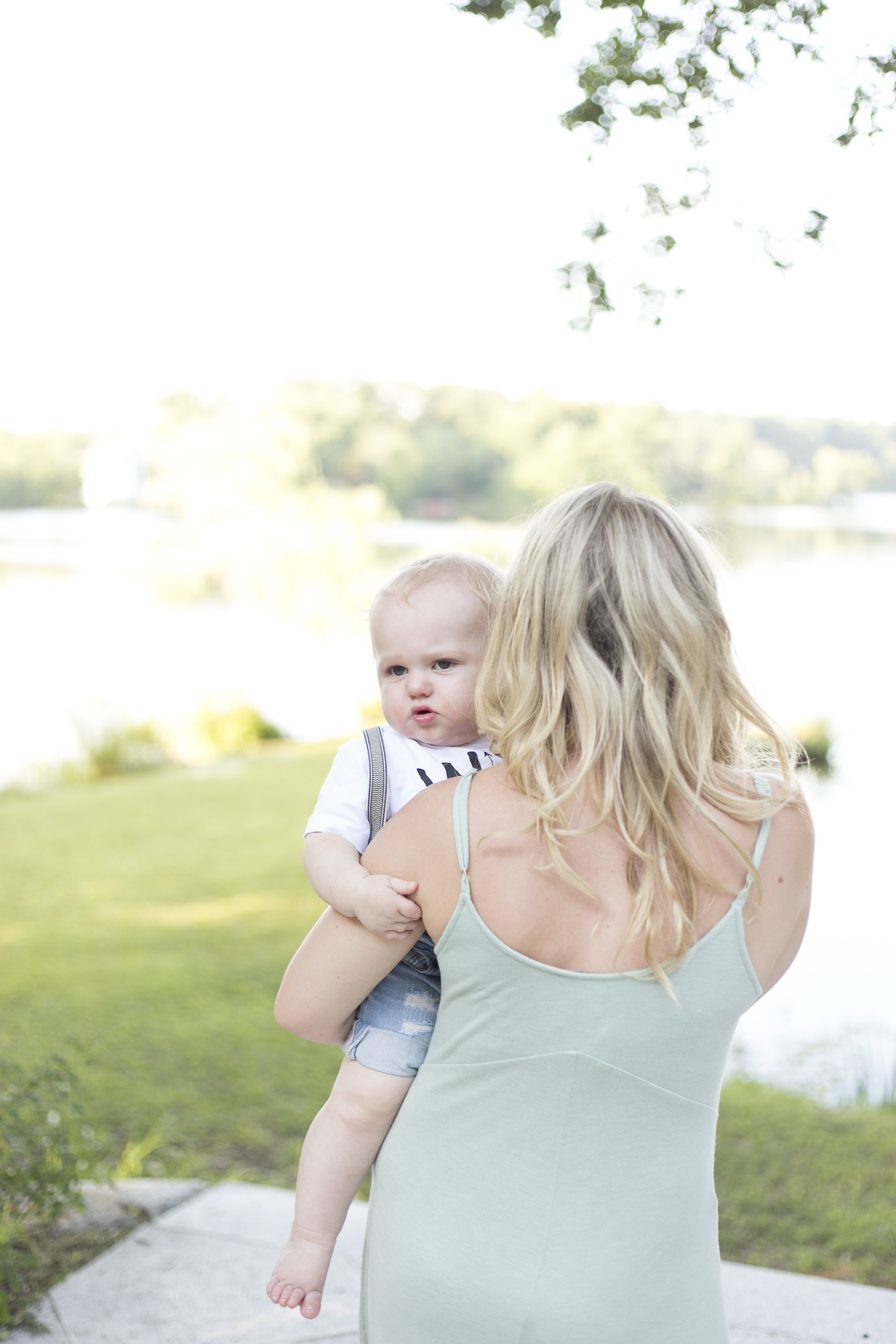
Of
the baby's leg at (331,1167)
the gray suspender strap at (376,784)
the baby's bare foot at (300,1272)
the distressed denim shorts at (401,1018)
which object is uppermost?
the gray suspender strap at (376,784)

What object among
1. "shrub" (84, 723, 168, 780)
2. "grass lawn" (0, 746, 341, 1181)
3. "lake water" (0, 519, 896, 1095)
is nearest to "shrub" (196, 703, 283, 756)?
"lake water" (0, 519, 896, 1095)

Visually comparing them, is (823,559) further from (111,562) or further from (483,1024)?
(483,1024)

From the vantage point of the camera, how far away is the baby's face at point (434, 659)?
1381mm

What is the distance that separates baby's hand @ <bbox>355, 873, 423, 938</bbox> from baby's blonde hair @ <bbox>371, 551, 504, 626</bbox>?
0.46 meters

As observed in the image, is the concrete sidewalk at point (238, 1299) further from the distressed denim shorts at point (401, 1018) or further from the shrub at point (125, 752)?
the shrub at point (125, 752)

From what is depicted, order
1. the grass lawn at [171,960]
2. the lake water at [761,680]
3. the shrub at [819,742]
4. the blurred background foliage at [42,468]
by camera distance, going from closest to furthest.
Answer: the grass lawn at [171,960], the lake water at [761,680], the shrub at [819,742], the blurred background foliage at [42,468]

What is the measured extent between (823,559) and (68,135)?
12.8m

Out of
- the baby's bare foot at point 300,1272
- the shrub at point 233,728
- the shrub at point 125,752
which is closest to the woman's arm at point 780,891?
the baby's bare foot at point 300,1272

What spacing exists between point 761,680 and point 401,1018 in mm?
13226

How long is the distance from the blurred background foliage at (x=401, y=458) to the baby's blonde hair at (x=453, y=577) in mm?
11542

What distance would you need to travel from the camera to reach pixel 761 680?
1377 cm

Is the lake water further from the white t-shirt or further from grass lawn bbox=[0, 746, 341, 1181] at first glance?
the white t-shirt

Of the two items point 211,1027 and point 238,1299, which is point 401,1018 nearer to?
point 238,1299

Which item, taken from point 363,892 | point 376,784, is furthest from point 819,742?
point 363,892
